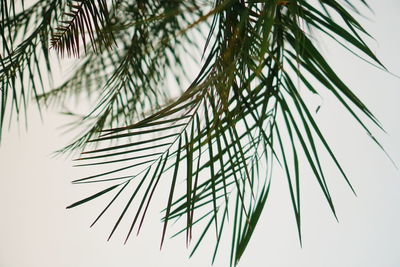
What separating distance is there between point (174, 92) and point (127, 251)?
1.50ft

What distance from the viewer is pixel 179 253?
1044mm

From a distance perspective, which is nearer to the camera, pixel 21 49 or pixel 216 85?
pixel 216 85

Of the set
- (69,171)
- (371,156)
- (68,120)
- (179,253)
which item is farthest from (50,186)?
(371,156)

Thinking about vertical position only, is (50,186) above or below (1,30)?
above

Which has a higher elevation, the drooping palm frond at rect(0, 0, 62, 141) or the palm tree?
the drooping palm frond at rect(0, 0, 62, 141)

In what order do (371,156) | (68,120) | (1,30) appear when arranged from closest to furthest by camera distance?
(1,30)
(371,156)
(68,120)

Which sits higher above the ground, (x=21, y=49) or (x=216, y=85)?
(x=21, y=49)

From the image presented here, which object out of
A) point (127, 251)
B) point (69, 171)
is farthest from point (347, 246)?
point (69, 171)

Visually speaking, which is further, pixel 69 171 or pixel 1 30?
pixel 69 171

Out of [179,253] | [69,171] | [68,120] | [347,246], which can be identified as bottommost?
[347,246]

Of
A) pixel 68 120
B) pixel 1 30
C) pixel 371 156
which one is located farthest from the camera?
pixel 68 120

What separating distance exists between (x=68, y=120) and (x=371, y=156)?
83 centimetres

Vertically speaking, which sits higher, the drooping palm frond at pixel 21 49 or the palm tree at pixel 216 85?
the drooping palm frond at pixel 21 49

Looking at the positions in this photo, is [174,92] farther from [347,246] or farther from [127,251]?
[347,246]
